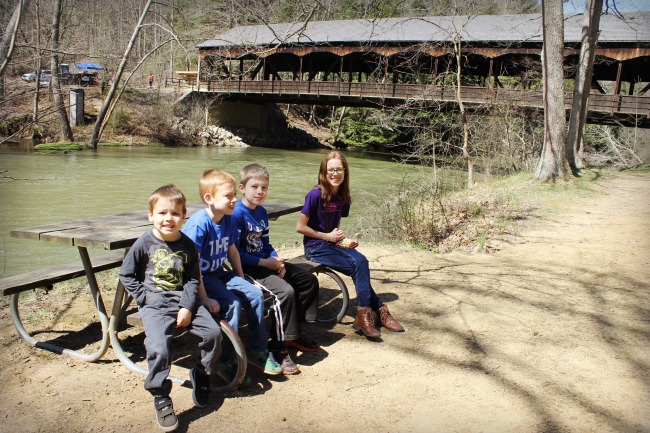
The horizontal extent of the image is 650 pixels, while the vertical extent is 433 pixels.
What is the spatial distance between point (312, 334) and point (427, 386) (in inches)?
42.7

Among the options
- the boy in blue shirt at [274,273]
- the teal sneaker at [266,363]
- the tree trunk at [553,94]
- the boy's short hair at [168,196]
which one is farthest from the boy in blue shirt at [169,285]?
→ the tree trunk at [553,94]

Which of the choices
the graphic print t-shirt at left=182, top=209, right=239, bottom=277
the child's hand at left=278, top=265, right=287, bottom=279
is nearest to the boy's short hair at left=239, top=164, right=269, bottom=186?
the graphic print t-shirt at left=182, top=209, right=239, bottom=277

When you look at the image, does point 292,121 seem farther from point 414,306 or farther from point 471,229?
point 414,306

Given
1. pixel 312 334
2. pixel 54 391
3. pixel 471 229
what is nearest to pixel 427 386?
pixel 312 334

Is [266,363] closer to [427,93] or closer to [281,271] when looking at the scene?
[281,271]

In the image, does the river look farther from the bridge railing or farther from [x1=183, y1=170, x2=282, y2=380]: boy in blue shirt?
[x1=183, y1=170, x2=282, y2=380]: boy in blue shirt

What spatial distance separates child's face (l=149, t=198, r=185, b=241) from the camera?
309 centimetres

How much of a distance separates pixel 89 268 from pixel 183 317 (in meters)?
0.91

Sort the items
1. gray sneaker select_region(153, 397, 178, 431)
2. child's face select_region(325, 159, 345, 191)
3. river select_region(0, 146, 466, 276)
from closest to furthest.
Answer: gray sneaker select_region(153, 397, 178, 431), child's face select_region(325, 159, 345, 191), river select_region(0, 146, 466, 276)

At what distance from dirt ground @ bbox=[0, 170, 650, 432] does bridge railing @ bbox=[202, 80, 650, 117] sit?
7446mm

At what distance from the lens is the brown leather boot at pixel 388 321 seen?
14.1ft

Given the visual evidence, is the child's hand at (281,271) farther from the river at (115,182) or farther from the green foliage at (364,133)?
the green foliage at (364,133)

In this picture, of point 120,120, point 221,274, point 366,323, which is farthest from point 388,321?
point 120,120

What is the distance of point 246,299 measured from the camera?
3.51 meters
